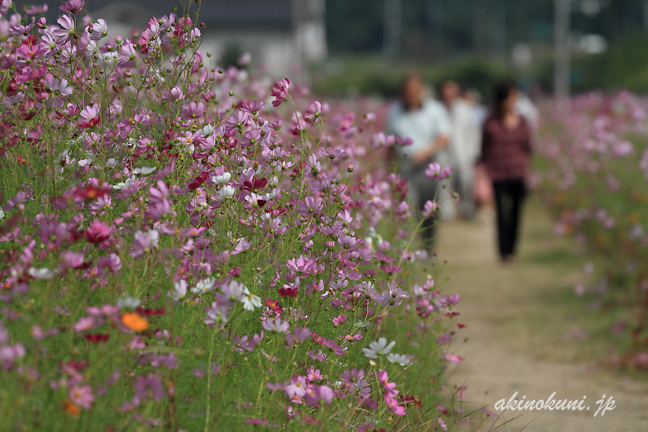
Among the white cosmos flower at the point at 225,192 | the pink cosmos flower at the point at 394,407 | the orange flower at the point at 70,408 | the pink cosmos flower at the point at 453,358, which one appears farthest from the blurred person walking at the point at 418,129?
the orange flower at the point at 70,408

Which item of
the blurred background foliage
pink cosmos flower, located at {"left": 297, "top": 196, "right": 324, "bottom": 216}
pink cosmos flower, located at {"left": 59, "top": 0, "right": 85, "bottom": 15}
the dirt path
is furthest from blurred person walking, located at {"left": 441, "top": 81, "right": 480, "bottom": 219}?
the blurred background foliage

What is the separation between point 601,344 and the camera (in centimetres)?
537

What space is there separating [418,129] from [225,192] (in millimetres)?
4970

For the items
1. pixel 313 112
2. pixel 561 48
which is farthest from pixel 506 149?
pixel 561 48

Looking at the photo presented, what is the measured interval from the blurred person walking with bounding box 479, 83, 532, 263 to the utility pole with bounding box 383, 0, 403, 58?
260 feet

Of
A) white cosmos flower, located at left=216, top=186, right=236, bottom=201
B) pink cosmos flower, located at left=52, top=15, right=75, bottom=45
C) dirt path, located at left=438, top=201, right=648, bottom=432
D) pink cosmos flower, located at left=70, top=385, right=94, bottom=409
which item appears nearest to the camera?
pink cosmos flower, located at left=70, top=385, right=94, bottom=409

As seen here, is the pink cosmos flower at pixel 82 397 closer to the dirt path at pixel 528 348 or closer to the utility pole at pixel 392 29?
the dirt path at pixel 528 348

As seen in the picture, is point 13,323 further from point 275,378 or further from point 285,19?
point 285,19

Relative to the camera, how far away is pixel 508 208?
8164mm

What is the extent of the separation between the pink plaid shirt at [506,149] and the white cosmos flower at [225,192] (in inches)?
234

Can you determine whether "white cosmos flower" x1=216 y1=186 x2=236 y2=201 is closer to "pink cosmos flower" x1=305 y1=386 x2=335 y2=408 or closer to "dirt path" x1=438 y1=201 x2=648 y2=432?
"pink cosmos flower" x1=305 y1=386 x2=335 y2=408

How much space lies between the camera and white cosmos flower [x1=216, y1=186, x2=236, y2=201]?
7.74ft

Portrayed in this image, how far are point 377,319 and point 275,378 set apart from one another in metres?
0.57

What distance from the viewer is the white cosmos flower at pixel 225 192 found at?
7.74 ft
